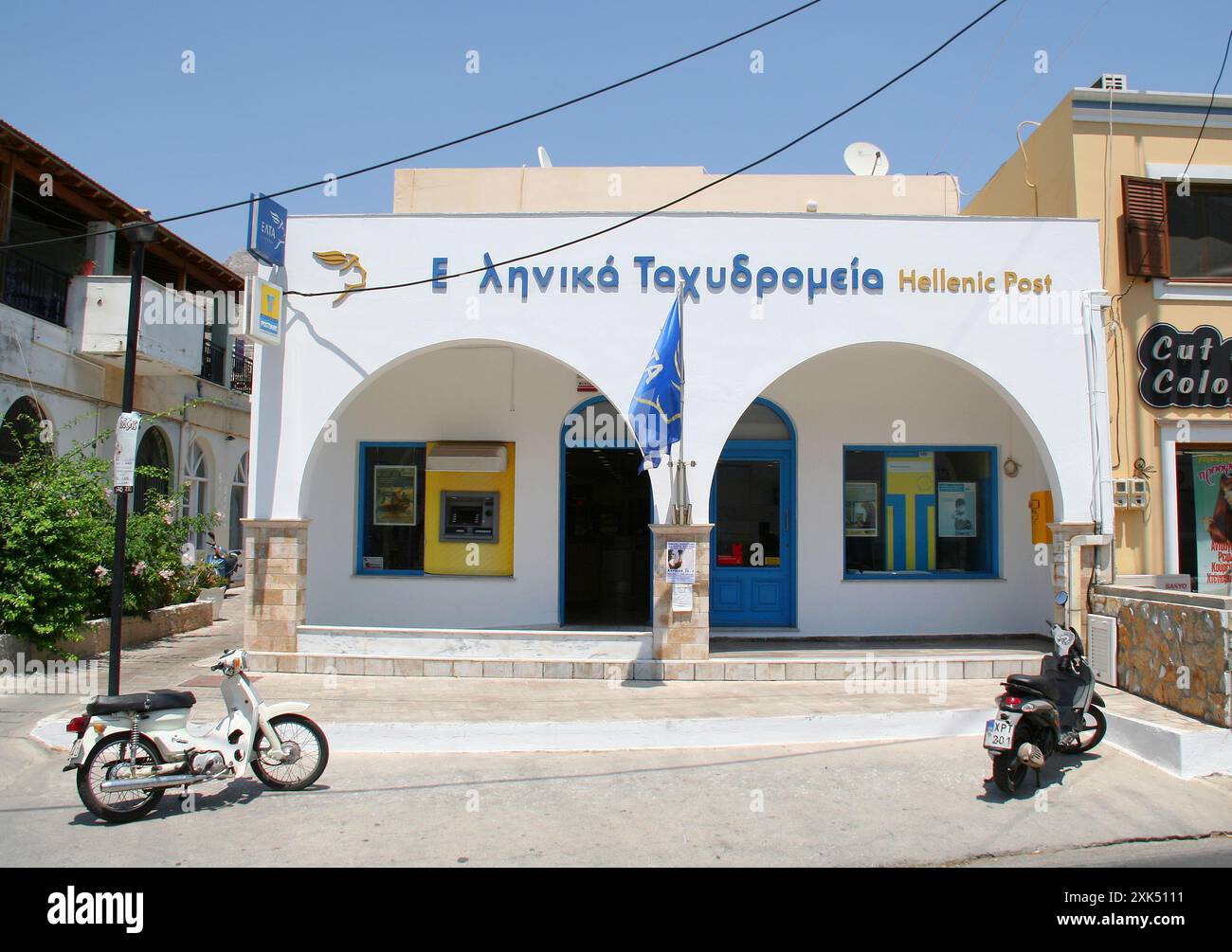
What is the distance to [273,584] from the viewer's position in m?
10.1

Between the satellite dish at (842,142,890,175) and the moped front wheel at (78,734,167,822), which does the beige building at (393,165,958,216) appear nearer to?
the satellite dish at (842,142,890,175)

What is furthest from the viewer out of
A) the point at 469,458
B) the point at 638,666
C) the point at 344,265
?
the point at 469,458

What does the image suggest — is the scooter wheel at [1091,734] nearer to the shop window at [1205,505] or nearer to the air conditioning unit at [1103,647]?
the air conditioning unit at [1103,647]

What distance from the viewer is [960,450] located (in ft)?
39.8

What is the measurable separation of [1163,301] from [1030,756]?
24.6 feet

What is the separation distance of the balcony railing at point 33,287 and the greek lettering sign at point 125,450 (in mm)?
7549

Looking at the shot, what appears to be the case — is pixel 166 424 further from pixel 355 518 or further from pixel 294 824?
pixel 294 824

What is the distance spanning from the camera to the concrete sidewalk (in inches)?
293

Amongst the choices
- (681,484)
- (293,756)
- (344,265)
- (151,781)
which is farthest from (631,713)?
(344,265)

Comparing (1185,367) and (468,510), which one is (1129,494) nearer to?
(1185,367)

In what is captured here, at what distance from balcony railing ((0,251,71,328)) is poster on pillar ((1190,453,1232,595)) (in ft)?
56.7

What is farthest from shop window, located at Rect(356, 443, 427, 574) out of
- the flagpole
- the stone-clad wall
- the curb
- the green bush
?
the stone-clad wall

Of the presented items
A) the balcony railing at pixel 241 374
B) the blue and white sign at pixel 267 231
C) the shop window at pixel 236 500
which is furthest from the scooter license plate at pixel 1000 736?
the balcony railing at pixel 241 374
